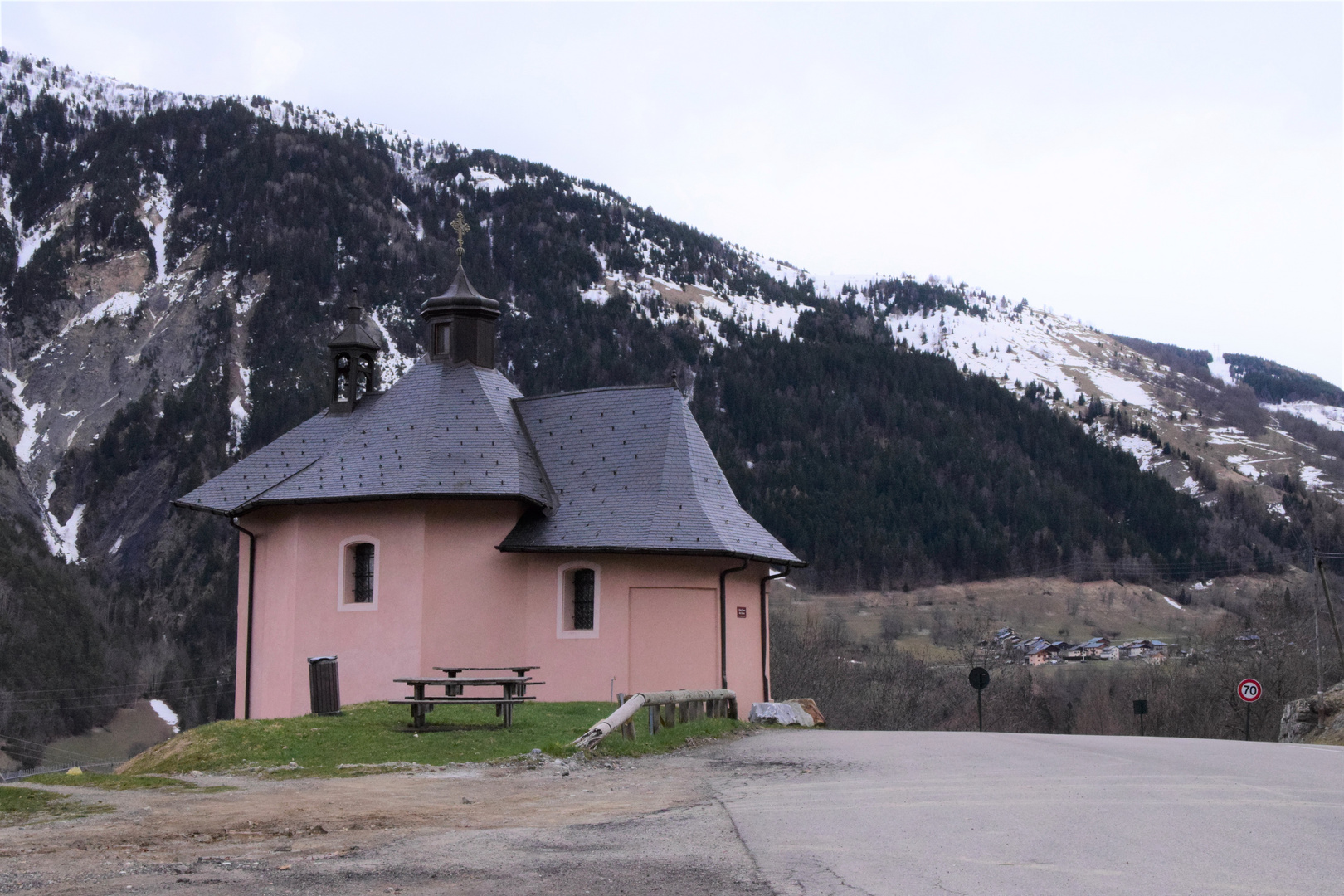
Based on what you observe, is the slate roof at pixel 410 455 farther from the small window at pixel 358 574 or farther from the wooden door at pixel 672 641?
the wooden door at pixel 672 641

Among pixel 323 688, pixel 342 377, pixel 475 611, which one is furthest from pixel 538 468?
pixel 323 688

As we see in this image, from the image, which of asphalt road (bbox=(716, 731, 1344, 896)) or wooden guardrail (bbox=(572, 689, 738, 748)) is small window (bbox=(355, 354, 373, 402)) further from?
asphalt road (bbox=(716, 731, 1344, 896))

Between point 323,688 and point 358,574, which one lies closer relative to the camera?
point 323,688

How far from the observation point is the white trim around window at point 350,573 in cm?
2580

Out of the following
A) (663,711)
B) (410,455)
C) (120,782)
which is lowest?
(120,782)

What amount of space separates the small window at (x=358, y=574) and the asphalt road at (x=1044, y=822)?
39.5 ft

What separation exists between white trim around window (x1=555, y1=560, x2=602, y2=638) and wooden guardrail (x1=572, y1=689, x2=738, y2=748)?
4.44 metres

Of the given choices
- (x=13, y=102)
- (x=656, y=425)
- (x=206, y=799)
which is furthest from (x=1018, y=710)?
(x=13, y=102)

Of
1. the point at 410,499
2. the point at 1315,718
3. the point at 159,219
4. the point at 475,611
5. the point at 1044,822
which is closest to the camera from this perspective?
the point at 1044,822

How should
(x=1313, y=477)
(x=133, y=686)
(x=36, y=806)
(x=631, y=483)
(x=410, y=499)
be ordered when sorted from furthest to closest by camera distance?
1. (x=1313, y=477)
2. (x=133, y=686)
3. (x=631, y=483)
4. (x=410, y=499)
5. (x=36, y=806)

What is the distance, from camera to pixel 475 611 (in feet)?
84.7

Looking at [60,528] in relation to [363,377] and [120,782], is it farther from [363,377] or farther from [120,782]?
[120,782]

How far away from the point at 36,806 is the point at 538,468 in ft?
57.5

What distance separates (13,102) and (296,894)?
7941 inches
